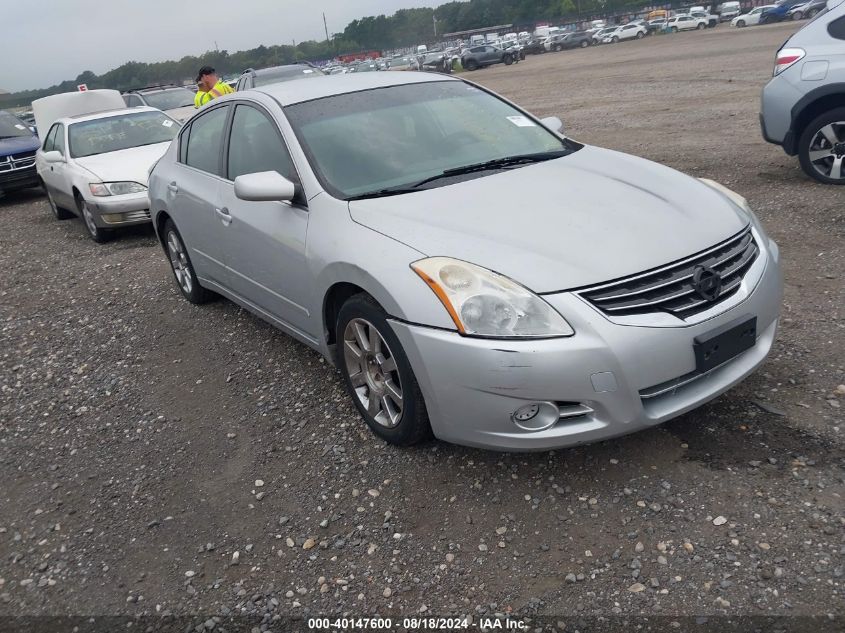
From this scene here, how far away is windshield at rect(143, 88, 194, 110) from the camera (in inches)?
649

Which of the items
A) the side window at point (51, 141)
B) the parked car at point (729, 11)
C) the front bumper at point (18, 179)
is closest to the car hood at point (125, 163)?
the side window at point (51, 141)

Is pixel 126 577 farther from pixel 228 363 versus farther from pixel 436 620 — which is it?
pixel 228 363

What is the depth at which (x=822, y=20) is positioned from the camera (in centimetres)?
707

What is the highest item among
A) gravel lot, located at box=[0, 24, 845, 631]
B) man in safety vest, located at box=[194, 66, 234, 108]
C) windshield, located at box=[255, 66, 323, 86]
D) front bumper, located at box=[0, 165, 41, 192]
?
man in safety vest, located at box=[194, 66, 234, 108]

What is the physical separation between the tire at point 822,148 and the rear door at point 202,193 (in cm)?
537

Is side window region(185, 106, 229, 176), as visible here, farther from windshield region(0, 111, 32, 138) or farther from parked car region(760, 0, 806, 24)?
parked car region(760, 0, 806, 24)

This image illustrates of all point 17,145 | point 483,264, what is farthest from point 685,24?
point 483,264

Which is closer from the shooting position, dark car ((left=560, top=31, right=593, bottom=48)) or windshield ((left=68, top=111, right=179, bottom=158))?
windshield ((left=68, top=111, right=179, bottom=158))

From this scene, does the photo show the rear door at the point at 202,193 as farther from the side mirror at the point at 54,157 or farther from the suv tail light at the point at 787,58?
the suv tail light at the point at 787,58

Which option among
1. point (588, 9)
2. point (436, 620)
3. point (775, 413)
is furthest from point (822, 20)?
point (588, 9)

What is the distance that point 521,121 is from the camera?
4.45m

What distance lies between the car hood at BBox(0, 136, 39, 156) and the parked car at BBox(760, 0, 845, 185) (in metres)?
11.9

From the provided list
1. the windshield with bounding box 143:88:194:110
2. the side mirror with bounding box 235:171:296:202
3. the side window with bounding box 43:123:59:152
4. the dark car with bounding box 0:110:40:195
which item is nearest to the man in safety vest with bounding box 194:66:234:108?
the side window with bounding box 43:123:59:152

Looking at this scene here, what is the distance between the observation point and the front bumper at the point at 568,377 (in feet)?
8.91
